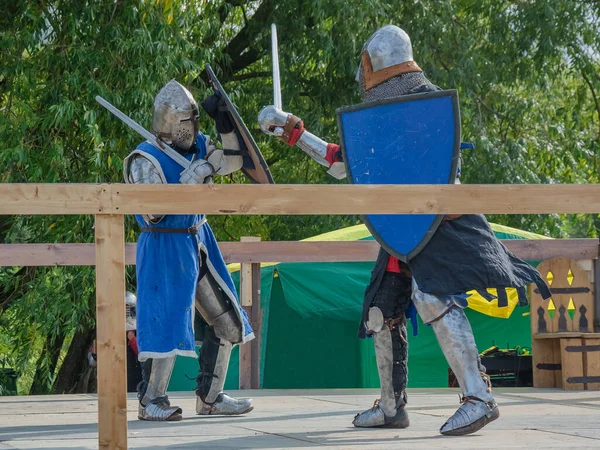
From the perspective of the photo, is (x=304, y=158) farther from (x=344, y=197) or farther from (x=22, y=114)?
(x=344, y=197)

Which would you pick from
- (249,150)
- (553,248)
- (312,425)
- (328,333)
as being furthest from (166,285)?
(328,333)

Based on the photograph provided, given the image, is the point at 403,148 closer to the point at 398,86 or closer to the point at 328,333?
the point at 398,86

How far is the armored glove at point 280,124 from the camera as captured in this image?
4.25 metres

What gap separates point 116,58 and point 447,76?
3765 millimetres

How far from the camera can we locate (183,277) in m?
4.57

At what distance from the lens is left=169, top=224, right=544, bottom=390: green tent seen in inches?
381

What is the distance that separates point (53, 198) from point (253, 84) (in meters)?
8.66

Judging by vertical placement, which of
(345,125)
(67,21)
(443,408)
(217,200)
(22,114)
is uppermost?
(67,21)

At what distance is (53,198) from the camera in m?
3.05

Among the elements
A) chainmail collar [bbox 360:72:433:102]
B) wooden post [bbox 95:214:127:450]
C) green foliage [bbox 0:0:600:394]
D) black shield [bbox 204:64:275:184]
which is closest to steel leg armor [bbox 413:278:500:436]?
chainmail collar [bbox 360:72:433:102]

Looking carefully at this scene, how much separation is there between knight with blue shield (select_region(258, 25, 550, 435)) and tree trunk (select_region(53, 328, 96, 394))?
25.3 ft

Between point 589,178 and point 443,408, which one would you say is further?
point 589,178

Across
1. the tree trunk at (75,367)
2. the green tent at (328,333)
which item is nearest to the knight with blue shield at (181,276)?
the green tent at (328,333)

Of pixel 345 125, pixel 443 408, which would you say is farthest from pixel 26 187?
pixel 443 408
